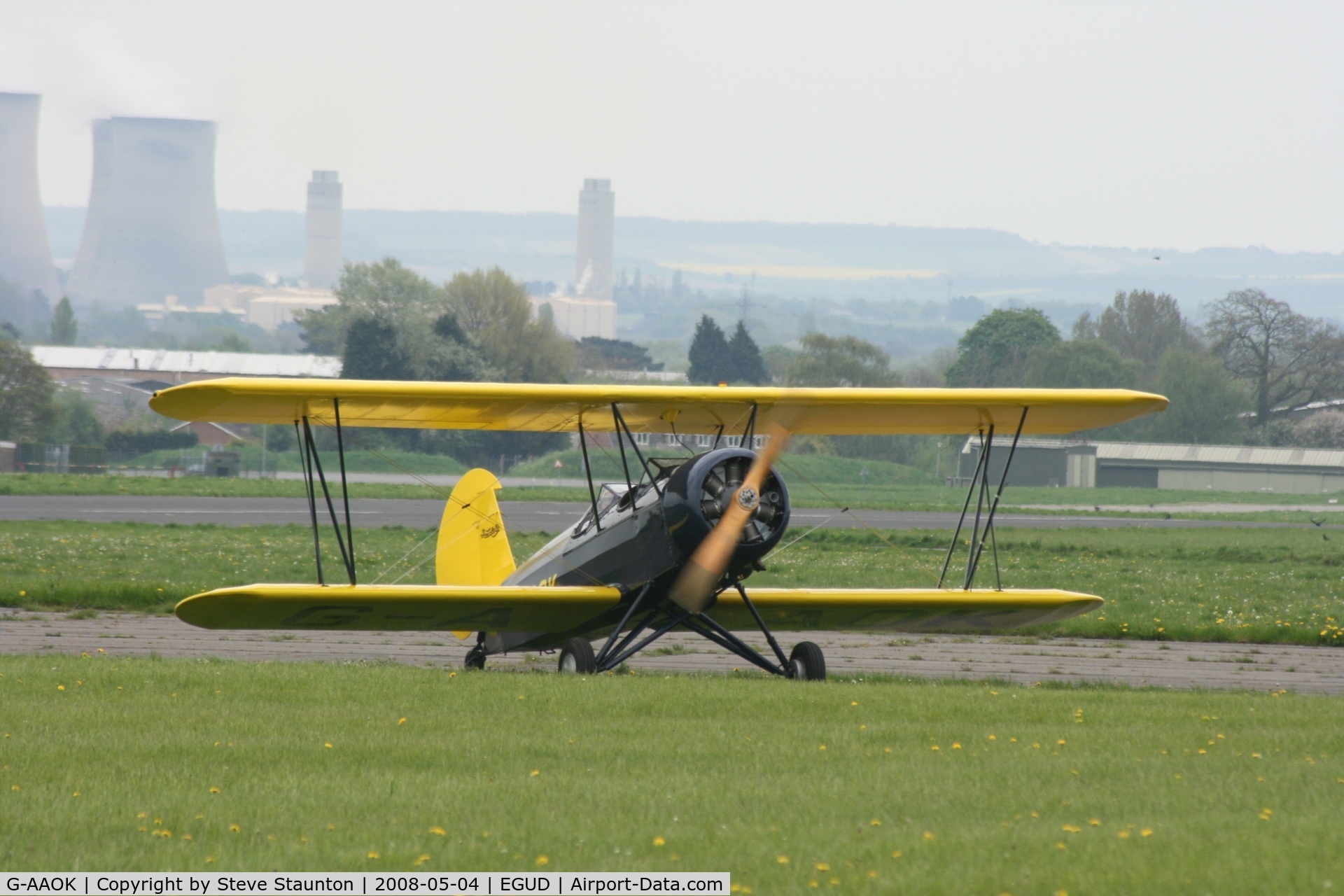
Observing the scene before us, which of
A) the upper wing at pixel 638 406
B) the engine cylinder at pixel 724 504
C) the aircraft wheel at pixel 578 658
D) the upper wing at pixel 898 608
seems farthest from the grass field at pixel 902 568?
the engine cylinder at pixel 724 504

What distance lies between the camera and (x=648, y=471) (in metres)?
10.1

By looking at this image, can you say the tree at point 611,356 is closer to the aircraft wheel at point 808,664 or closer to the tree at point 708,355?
the tree at point 708,355

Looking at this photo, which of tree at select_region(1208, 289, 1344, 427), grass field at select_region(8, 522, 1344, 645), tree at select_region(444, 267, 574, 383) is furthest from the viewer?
tree at select_region(1208, 289, 1344, 427)

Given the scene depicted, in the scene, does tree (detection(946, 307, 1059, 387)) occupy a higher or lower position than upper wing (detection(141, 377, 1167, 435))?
higher

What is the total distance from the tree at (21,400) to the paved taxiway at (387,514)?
22.2 meters

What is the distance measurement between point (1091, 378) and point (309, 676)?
68423 millimetres

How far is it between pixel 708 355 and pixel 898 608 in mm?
71103

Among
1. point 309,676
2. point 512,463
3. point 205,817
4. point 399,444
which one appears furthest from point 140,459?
point 205,817

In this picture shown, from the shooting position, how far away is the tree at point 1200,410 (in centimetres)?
7312

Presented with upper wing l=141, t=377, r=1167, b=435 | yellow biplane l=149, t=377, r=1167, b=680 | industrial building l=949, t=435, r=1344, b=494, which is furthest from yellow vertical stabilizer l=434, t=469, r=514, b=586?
industrial building l=949, t=435, r=1344, b=494

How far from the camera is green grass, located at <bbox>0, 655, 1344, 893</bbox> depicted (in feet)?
14.6

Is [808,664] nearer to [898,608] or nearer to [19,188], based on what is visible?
[898,608]

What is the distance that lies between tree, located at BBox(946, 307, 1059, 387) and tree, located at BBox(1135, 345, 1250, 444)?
26.8 feet

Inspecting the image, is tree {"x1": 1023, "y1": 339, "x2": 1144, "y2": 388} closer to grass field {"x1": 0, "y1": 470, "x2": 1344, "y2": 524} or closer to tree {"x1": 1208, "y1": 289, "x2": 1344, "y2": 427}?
tree {"x1": 1208, "y1": 289, "x2": 1344, "y2": 427}
